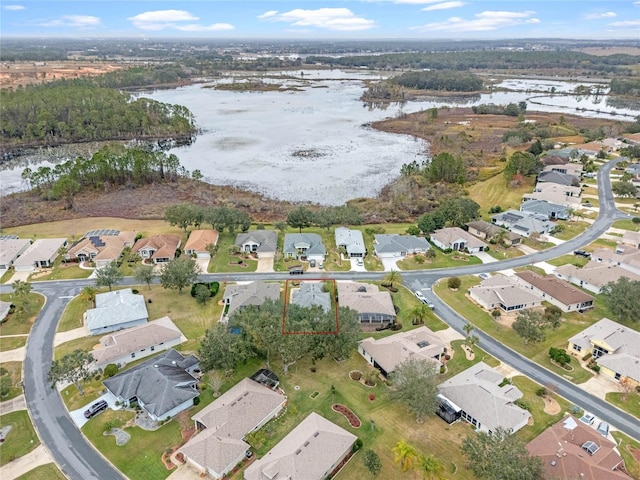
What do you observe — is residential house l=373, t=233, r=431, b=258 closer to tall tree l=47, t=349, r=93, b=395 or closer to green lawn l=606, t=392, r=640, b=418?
green lawn l=606, t=392, r=640, b=418

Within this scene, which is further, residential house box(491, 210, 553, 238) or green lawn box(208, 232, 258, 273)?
residential house box(491, 210, 553, 238)

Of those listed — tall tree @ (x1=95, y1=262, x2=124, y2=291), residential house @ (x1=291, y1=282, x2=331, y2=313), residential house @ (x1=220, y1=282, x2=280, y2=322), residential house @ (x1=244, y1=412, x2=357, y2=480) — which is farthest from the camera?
tall tree @ (x1=95, y1=262, x2=124, y2=291)

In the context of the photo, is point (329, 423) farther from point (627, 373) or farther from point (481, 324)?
point (627, 373)

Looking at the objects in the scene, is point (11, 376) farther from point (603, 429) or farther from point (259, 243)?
point (603, 429)

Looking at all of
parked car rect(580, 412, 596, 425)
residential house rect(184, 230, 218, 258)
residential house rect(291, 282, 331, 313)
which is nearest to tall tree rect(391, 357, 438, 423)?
parked car rect(580, 412, 596, 425)

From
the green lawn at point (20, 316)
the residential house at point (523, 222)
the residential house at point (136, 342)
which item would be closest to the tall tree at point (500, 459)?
the residential house at point (136, 342)

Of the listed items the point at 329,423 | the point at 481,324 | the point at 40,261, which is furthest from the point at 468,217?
the point at 40,261

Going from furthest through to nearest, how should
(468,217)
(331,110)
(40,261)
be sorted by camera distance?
(331,110) → (468,217) → (40,261)
